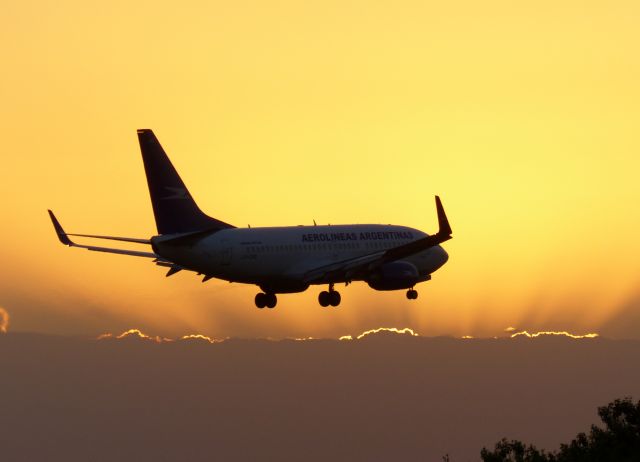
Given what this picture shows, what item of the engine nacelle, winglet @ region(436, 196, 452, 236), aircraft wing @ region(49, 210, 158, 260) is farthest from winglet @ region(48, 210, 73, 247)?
winglet @ region(436, 196, 452, 236)

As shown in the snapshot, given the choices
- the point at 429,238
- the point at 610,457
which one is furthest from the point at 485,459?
the point at 429,238

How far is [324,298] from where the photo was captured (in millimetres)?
128250

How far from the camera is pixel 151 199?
12050 cm

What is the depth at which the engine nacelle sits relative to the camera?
126250 millimetres

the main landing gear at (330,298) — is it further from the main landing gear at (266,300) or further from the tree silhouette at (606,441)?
the tree silhouette at (606,441)

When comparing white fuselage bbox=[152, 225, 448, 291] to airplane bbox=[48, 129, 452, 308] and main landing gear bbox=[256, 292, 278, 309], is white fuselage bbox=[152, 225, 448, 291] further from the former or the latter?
main landing gear bbox=[256, 292, 278, 309]

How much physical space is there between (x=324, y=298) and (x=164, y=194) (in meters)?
15.5

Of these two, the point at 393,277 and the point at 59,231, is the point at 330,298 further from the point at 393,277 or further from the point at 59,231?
the point at 59,231

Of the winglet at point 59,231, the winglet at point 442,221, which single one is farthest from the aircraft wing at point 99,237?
the winglet at point 442,221

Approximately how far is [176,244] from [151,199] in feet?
12.3

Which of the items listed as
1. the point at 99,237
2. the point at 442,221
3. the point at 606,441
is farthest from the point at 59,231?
the point at 606,441

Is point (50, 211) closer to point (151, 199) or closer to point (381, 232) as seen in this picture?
point (151, 199)

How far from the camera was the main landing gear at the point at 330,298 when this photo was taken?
128 metres

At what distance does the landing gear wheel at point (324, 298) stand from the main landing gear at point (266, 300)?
3320 mm
